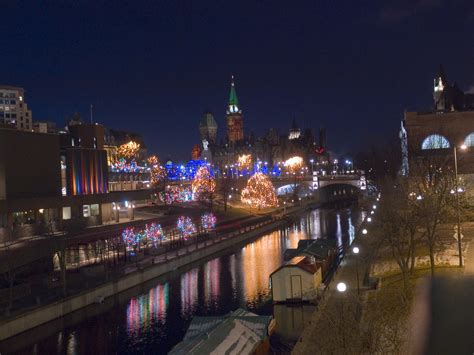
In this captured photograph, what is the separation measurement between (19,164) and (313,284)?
35.2 meters

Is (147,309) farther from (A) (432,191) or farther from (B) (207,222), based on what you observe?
(B) (207,222)

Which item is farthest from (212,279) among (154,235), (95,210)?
(95,210)

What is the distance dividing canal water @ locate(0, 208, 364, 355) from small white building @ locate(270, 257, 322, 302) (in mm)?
968

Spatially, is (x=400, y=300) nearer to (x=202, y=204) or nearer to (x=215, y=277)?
(x=215, y=277)

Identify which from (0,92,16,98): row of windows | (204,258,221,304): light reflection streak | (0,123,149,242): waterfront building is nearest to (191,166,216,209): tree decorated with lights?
(0,123,149,242): waterfront building

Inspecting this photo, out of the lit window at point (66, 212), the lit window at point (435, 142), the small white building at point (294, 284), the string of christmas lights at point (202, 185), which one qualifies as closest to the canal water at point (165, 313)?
the small white building at point (294, 284)

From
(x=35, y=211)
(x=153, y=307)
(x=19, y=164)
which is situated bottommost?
(x=153, y=307)

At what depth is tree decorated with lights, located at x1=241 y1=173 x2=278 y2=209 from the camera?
103125 mm

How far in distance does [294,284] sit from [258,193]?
69.2 meters

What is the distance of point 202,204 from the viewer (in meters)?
99.4

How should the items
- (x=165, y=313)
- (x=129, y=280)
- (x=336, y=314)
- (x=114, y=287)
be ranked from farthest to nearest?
(x=129, y=280) < (x=114, y=287) < (x=165, y=313) < (x=336, y=314)

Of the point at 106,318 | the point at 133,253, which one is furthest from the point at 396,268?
the point at 133,253

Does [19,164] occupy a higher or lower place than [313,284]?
higher

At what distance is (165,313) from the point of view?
33.8 meters
